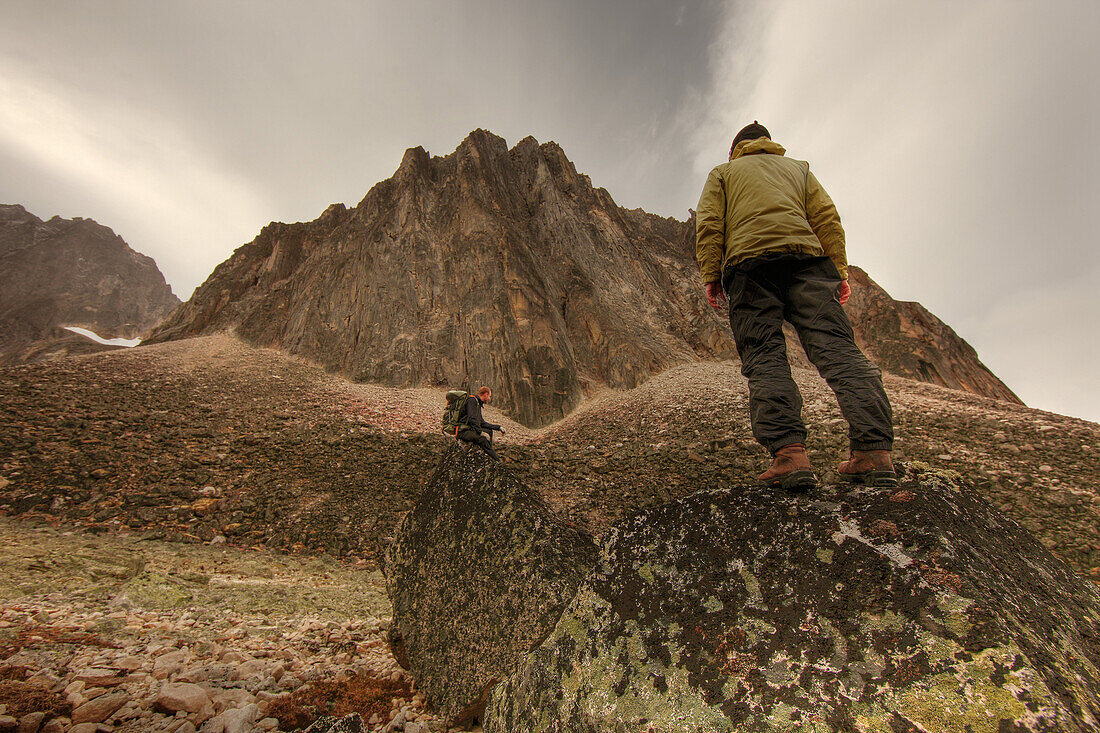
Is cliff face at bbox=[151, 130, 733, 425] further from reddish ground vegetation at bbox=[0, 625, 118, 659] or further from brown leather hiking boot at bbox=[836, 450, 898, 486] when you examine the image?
brown leather hiking boot at bbox=[836, 450, 898, 486]

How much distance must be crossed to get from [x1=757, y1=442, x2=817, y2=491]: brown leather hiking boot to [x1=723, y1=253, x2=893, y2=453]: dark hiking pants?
6 cm

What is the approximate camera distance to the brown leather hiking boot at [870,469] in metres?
2.12

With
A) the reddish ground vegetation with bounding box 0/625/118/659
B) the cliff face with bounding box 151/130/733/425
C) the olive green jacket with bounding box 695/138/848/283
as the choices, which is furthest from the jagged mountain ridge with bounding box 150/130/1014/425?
the olive green jacket with bounding box 695/138/848/283

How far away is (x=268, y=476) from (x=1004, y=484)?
569 inches

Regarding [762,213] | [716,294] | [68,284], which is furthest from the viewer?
[68,284]

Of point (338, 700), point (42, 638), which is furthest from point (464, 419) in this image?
point (42, 638)

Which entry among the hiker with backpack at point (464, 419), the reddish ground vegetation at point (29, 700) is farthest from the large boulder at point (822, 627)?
the hiker with backpack at point (464, 419)

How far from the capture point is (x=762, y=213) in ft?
9.58

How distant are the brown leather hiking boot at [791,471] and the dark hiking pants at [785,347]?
0.06m

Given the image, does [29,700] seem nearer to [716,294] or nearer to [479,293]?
[716,294]

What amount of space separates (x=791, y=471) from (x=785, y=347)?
726 millimetres

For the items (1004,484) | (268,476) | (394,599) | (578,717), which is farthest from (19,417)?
(1004,484)

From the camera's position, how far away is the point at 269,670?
3.42 meters

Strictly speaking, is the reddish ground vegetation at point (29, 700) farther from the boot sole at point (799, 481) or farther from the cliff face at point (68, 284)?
the cliff face at point (68, 284)
